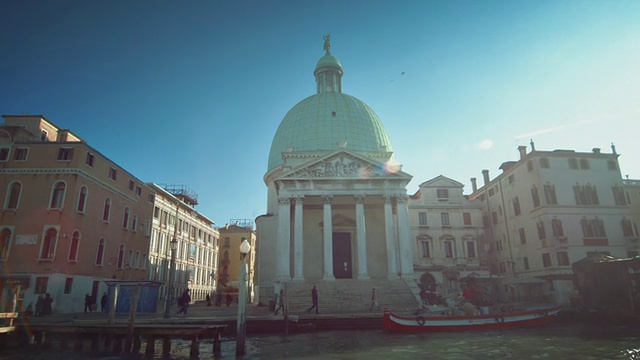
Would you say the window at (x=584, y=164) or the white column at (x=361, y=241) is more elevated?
the window at (x=584, y=164)

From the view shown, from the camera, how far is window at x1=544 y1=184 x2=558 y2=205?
3459cm

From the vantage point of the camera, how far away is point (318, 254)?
3494cm

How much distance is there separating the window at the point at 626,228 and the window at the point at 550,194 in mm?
6513

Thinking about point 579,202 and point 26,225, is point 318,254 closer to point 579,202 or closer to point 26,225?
point 26,225

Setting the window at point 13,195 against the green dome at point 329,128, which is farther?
the green dome at point 329,128

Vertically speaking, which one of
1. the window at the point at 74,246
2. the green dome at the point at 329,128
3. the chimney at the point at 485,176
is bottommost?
the window at the point at 74,246

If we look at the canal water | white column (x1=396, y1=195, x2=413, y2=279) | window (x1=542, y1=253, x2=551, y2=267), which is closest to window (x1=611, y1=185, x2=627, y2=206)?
window (x1=542, y1=253, x2=551, y2=267)

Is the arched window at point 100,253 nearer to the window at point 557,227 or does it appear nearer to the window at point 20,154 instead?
the window at point 20,154

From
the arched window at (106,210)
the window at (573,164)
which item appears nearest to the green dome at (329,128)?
the arched window at (106,210)

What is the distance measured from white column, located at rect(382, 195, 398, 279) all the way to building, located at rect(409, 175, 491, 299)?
33.8ft

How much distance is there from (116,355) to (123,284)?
6824 mm

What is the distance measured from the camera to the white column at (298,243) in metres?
29.7

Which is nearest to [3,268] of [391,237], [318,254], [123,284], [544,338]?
[123,284]

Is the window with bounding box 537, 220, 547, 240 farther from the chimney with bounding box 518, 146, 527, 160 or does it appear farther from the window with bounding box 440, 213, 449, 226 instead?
the window with bounding box 440, 213, 449, 226
